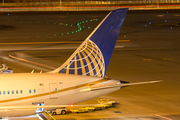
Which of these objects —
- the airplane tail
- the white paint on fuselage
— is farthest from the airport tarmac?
the airplane tail

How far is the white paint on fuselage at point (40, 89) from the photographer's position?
17.5m

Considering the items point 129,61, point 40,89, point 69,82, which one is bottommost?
point 129,61

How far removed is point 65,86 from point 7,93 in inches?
123

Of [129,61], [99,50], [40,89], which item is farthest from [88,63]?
[129,61]

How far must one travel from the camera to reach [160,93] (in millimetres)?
26828

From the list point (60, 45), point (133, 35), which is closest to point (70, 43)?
point (60, 45)

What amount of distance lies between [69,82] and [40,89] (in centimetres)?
166

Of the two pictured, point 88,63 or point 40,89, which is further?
point 88,63

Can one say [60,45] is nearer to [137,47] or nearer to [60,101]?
[137,47]

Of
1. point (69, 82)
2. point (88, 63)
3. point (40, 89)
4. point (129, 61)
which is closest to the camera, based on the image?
point (40, 89)

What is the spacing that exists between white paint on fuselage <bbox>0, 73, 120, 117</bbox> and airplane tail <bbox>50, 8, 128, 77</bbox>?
82 cm

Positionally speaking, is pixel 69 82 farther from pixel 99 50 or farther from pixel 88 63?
pixel 99 50

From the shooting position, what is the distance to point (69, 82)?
1838cm

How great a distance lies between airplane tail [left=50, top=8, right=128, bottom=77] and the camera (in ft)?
62.8
